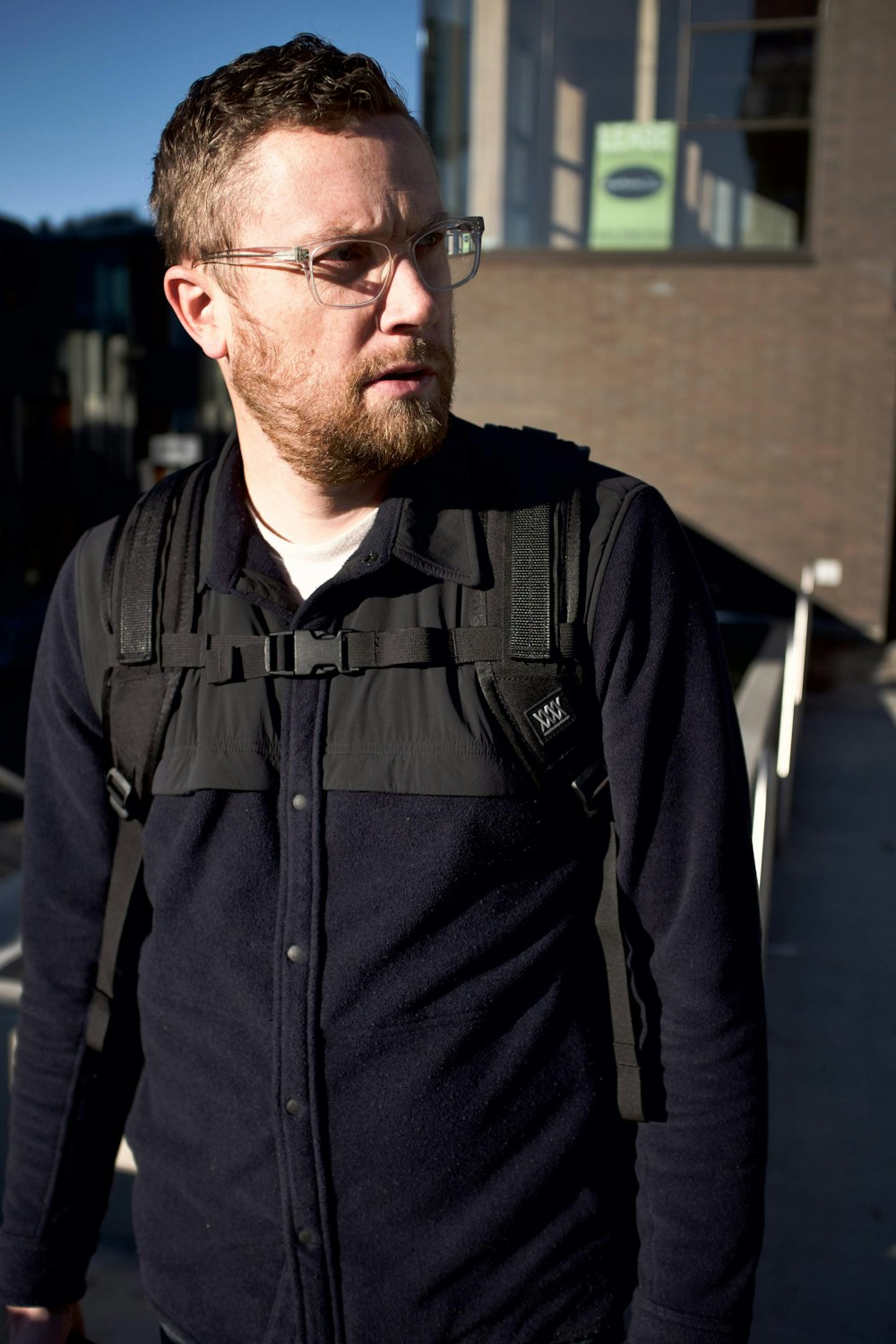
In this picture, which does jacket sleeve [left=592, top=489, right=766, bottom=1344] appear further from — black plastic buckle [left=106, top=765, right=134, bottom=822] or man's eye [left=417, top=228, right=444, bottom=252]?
black plastic buckle [left=106, top=765, right=134, bottom=822]

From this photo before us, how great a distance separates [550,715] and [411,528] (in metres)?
0.28

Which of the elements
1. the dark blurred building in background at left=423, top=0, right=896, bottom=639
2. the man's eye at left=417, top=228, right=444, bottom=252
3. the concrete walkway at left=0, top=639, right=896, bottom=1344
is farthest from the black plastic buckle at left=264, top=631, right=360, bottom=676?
the dark blurred building in background at left=423, top=0, right=896, bottom=639

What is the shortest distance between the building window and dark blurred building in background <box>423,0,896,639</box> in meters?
0.02

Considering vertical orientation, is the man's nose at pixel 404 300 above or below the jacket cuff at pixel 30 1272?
above

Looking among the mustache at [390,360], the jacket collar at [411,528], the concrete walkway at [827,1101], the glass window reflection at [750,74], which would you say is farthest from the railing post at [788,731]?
the glass window reflection at [750,74]

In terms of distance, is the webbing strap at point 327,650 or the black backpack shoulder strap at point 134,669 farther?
the black backpack shoulder strap at point 134,669

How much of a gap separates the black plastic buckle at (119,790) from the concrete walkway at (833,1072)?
6.75 ft

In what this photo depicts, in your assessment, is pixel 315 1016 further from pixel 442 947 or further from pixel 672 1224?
pixel 672 1224

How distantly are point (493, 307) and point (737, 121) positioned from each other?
9.48 ft

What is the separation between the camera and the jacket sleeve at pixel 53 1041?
1634mm

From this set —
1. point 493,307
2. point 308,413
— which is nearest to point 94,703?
point 308,413

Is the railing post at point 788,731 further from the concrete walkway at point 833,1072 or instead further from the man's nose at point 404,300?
the man's nose at point 404,300

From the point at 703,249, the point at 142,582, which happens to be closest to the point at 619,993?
the point at 142,582

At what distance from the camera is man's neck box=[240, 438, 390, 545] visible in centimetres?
154
